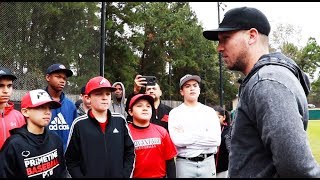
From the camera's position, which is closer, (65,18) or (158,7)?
(65,18)

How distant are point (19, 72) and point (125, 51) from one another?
1704cm

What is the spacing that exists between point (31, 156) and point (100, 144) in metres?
0.59

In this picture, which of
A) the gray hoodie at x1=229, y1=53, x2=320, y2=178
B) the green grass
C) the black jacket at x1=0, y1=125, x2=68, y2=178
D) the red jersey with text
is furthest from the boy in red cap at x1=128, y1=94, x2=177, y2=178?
the green grass

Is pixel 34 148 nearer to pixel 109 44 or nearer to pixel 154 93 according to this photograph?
pixel 154 93

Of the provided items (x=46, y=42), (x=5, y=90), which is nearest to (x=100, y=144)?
(x=5, y=90)

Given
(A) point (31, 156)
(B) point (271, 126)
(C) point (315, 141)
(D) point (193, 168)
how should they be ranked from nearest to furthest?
(B) point (271, 126)
(A) point (31, 156)
(D) point (193, 168)
(C) point (315, 141)

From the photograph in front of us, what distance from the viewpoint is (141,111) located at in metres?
3.91

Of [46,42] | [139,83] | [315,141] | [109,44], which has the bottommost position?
[315,141]

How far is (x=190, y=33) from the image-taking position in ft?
105

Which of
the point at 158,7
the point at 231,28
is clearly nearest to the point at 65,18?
the point at 231,28

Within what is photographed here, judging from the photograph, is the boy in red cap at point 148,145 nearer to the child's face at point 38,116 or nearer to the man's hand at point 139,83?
the man's hand at point 139,83

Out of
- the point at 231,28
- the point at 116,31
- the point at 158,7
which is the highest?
the point at 158,7

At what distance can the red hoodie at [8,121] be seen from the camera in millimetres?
3474

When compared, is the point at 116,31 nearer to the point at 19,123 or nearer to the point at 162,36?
the point at 162,36
